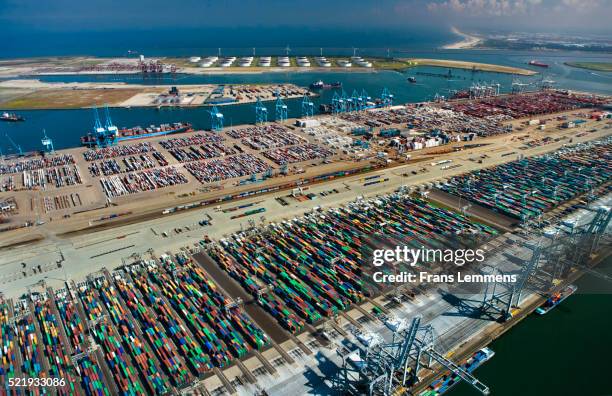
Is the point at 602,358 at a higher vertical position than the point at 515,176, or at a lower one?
lower

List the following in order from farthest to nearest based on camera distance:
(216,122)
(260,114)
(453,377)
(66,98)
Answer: (66,98) < (260,114) < (216,122) < (453,377)

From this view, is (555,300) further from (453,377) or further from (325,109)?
(325,109)

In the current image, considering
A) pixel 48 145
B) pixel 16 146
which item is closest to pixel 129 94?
pixel 16 146

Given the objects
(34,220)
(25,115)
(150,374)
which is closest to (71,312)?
(150,374)

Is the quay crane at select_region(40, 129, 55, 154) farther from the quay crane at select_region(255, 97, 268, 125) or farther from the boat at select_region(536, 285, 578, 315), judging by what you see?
the boat at select_region(536, 285, 578, 315)

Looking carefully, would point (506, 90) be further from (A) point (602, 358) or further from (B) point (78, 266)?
(B) point (78, 266)

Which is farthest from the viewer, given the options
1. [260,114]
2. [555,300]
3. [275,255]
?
[260,114]
